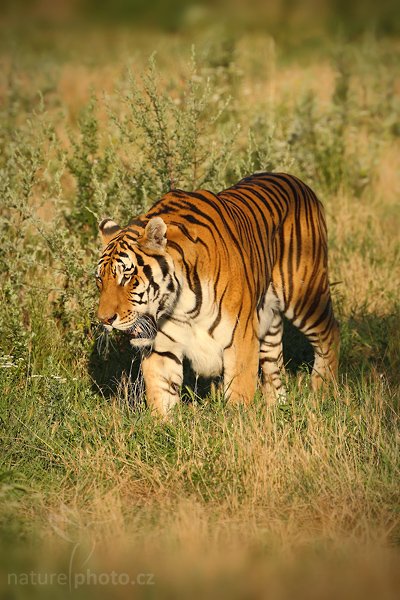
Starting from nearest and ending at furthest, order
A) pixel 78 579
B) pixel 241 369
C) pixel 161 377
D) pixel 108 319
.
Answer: pixel 78 579 → pixel 108 319 → pixel 241 369 → pixel 161 377

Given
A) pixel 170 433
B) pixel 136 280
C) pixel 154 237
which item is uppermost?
pixel 154 237

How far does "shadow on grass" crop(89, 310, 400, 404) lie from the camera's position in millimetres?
5332

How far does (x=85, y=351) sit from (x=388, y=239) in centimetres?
351

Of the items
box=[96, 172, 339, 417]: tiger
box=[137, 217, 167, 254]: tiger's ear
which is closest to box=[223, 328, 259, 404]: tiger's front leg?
box=[96, 172, 339, 417]: tiger

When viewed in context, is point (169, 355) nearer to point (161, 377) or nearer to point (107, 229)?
point (161, 377)

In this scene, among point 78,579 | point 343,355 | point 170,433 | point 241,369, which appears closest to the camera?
point 78,579

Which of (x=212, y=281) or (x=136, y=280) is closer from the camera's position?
(x=136, y=280)

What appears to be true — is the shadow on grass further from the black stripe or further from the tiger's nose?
the tiger's nose

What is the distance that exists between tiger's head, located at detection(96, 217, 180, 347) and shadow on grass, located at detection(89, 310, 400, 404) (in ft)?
3.67

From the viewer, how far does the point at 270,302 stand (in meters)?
5.06

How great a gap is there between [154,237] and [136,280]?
228 millimetres

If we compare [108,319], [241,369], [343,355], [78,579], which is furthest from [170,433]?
[78,579]

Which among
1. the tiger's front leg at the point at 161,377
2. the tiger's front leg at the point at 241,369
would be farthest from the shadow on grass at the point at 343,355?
the tiger's front leg at the point at 241,369

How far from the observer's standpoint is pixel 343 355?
19.0 ft
